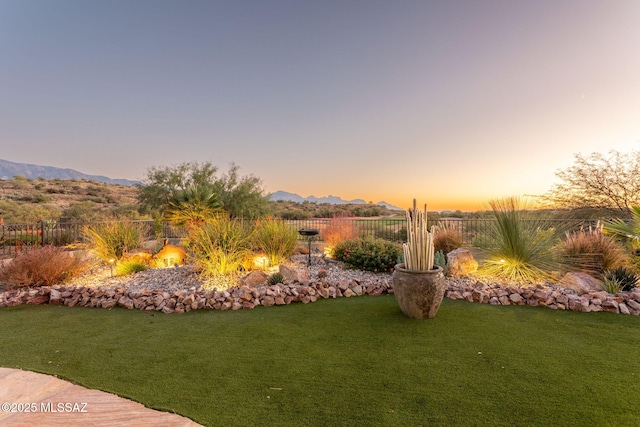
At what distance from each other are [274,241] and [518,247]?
5536 millimetres

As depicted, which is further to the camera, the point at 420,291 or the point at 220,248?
the point at 220,248

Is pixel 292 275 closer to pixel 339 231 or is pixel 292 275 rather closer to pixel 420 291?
pixel 420 291

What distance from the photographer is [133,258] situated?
276 inches

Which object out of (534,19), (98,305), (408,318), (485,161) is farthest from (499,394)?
(485,161)

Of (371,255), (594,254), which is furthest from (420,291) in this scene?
(594,254)

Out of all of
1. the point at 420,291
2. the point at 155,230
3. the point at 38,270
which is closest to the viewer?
the point at 420,291

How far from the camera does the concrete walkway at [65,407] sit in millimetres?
1847

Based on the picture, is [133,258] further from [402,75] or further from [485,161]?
[485,161]

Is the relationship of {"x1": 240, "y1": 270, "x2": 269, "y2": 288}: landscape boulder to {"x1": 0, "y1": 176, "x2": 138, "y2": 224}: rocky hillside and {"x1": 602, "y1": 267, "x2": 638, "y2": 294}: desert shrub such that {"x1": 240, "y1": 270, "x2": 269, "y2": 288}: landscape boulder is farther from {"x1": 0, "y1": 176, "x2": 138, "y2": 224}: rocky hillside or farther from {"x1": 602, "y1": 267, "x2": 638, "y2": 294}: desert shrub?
{"x1": 0, "y1": 176, "x2": 138, "y2": 224}: rocky hillside

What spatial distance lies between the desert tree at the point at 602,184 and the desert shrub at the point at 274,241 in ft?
44.1

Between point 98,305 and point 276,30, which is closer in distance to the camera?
point 98,305

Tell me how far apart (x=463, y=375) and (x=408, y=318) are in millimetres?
1419

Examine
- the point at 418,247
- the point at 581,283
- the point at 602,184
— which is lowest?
the point at 581,283

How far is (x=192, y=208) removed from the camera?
8.93m
